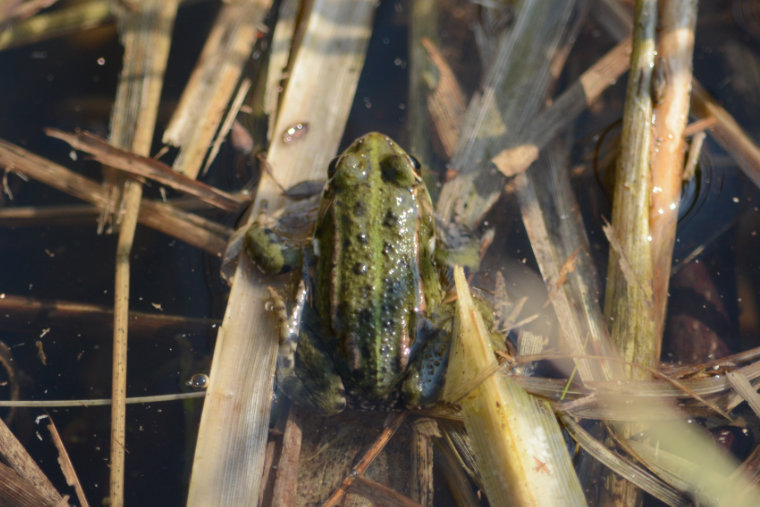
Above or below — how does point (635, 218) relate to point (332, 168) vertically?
below

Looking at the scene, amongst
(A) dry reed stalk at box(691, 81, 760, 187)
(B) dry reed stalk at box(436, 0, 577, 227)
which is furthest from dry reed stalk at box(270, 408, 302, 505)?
(A) dry reed stalk at box(691, 81, 760, 187)

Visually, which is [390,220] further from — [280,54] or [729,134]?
[729,134]

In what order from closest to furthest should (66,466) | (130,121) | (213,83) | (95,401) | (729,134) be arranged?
(66,466) < (95,401) < (729,134) < (130,121) < (213,83)

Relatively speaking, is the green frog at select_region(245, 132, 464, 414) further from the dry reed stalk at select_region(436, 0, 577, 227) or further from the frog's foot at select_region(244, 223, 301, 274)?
the dry reed stalk at select_region(436, 0, 577, 227)

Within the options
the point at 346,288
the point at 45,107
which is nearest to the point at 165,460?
the point at 346,288

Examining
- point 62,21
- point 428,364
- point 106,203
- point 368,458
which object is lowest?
point 368,458

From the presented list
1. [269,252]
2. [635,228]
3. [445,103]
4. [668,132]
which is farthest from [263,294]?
[668,132]
